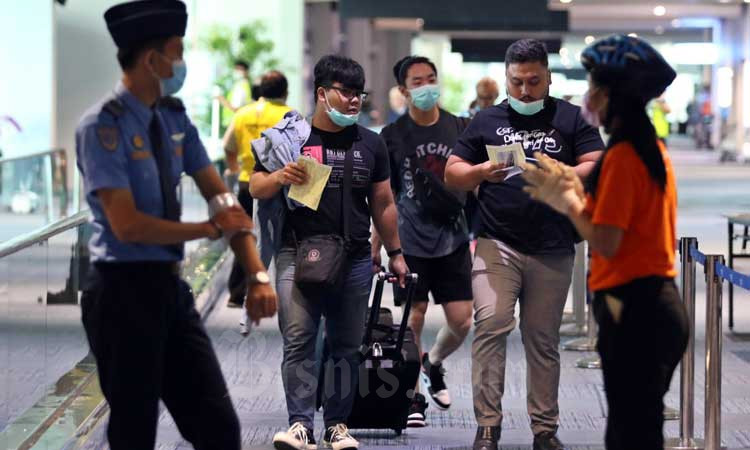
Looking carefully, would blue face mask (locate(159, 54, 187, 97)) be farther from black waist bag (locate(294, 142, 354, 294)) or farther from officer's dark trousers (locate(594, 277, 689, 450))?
black waist bag (locate(294, 142, 354, 294))

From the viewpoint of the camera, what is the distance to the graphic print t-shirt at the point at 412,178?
6973mm

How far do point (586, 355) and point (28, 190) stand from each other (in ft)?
21.8

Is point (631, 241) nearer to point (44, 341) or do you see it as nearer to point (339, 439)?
point (339, 439)

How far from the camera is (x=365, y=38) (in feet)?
144

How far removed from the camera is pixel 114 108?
3.97 metres

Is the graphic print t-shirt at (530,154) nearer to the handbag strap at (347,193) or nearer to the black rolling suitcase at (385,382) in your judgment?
the handbag strap at (347,193)

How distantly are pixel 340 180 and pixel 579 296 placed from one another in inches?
171

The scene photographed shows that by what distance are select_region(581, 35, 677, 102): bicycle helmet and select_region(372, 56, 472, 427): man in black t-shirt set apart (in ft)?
9.06

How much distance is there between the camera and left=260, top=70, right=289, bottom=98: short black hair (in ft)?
33.7

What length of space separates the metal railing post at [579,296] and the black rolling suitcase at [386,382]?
11.7 ft

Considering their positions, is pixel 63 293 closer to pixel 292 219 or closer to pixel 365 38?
pixel 292 219

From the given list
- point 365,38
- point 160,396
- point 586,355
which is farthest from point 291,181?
point 365,38

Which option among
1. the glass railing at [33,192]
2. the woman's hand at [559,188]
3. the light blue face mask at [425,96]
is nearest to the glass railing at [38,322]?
the light blue face mask at [425,96]

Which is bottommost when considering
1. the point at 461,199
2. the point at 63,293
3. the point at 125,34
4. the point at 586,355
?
the point at 586,355
